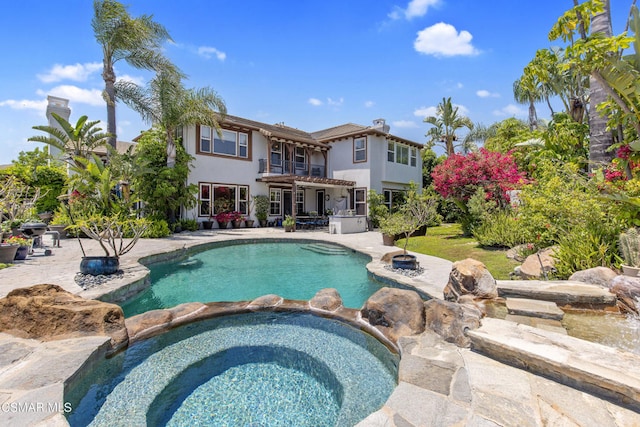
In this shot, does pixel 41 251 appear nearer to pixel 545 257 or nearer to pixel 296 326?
pixel 296 326

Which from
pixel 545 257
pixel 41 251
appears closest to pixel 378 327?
pixel 545 257

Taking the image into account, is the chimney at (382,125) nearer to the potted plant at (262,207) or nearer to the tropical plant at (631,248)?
the potted plant at (262,207)

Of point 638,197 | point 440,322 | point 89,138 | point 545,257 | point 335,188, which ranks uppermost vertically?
point 89,138

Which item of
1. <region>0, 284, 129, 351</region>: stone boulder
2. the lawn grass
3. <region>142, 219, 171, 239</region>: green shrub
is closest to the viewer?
<region>0, 284, 129, 351</region>: stone boulder

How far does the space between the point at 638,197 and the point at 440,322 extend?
459 centimetres

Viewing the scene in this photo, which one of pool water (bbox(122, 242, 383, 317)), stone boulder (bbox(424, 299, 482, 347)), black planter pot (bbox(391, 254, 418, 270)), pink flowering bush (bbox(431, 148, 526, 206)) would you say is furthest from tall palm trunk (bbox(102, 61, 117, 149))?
stone boulder (bbox(424, 299, 482, 347))

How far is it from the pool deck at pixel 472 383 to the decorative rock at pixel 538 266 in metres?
3.25

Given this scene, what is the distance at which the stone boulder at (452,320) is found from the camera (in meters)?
3.35

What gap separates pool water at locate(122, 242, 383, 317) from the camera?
6.69 metres

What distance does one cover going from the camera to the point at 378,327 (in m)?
4.38

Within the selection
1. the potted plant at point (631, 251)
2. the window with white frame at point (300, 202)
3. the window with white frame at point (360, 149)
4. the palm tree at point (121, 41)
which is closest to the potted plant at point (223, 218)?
the window with white frame at point (300, 202)

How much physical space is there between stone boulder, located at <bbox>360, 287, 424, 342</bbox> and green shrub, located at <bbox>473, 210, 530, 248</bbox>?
264 inches

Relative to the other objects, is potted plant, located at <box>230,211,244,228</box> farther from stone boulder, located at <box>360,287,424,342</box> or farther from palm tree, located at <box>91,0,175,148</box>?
stone boulder, located at <box>360,287,424,342</box>

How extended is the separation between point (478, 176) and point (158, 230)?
15.1m
